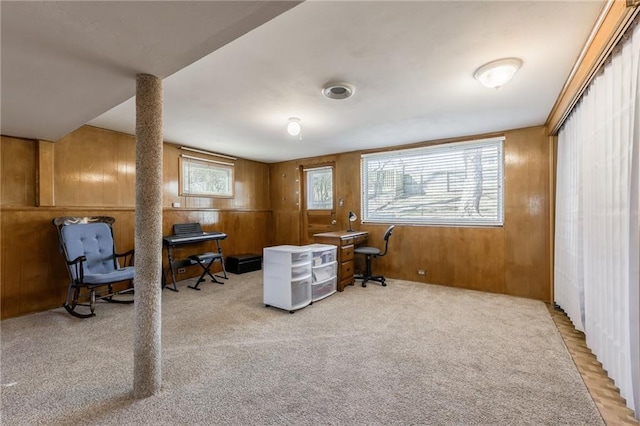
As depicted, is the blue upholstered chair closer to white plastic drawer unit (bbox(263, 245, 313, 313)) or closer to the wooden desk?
white plastic drawer unit (bbox(263, 245, 313, 313))

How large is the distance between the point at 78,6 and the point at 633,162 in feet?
9.67

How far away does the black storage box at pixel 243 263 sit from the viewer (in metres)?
5.34

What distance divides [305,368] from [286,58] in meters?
2.33

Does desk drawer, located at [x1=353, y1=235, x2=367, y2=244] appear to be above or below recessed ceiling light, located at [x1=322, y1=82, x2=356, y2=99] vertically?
below

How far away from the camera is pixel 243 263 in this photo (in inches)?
211

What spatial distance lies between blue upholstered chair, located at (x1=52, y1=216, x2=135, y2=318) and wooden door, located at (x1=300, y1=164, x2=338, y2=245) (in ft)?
10.9

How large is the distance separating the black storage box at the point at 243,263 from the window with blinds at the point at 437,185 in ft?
7.58

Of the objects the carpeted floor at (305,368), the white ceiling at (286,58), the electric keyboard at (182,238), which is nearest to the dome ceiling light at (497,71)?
the white ceiling at (286,58)

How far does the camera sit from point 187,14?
130cm

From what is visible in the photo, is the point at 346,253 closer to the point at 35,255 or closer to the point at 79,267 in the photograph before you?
the point at 79,267

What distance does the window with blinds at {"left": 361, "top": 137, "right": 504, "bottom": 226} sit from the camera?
4.18 m

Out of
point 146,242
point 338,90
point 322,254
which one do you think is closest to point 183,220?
point 322,254

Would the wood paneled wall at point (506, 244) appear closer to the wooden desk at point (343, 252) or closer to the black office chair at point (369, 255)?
the black office chair at point (369, 255)

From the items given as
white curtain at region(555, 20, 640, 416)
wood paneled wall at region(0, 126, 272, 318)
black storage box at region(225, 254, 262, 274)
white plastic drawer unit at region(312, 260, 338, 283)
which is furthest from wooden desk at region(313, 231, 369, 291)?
white curtain at region(555, 20, 640, 416)
